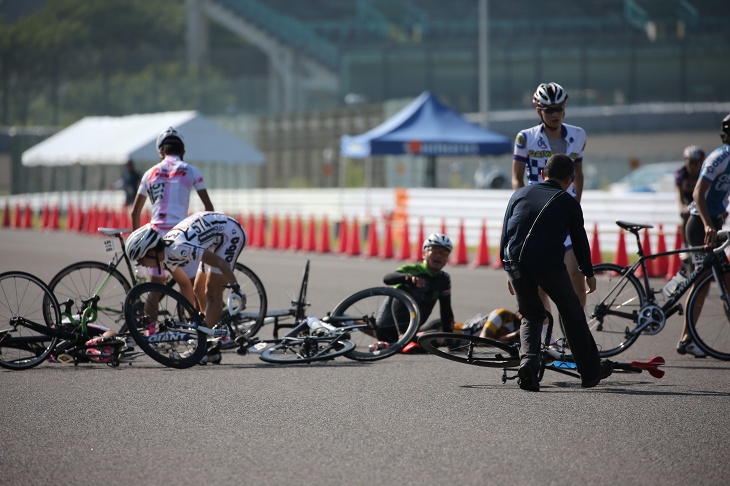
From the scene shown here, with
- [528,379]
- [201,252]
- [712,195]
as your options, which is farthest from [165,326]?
[712,195]

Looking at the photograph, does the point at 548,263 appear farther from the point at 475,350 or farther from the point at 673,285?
the point at 673,285

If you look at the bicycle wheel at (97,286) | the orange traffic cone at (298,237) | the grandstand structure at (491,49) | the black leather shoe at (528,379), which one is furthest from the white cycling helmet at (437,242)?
the grandstand structure at (491,49)

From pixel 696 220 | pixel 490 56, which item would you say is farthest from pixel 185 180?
pixel 490 56

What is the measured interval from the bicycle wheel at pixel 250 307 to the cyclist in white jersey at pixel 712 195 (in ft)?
11.3

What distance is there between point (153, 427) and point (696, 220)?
5419mm

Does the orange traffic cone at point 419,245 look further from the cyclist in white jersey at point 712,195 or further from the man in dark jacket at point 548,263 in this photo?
the man in dark jacket at point 548,263

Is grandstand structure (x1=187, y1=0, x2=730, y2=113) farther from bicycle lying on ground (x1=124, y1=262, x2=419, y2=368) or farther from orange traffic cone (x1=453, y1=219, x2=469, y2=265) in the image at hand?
bicycle lying on ground (x1=124, y1=262, x2=419, y2=368)

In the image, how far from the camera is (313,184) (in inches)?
1671

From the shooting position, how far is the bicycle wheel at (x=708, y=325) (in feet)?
29.6

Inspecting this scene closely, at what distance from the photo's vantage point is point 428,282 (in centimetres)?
927

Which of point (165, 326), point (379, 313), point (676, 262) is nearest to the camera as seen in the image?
point (165, 326)

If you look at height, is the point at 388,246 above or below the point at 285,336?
above

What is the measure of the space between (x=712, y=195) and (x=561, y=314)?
2832 millimetres

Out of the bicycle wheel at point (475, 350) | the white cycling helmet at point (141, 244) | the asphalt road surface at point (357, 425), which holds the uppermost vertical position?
the white cycling helmet at point (141, 244)
